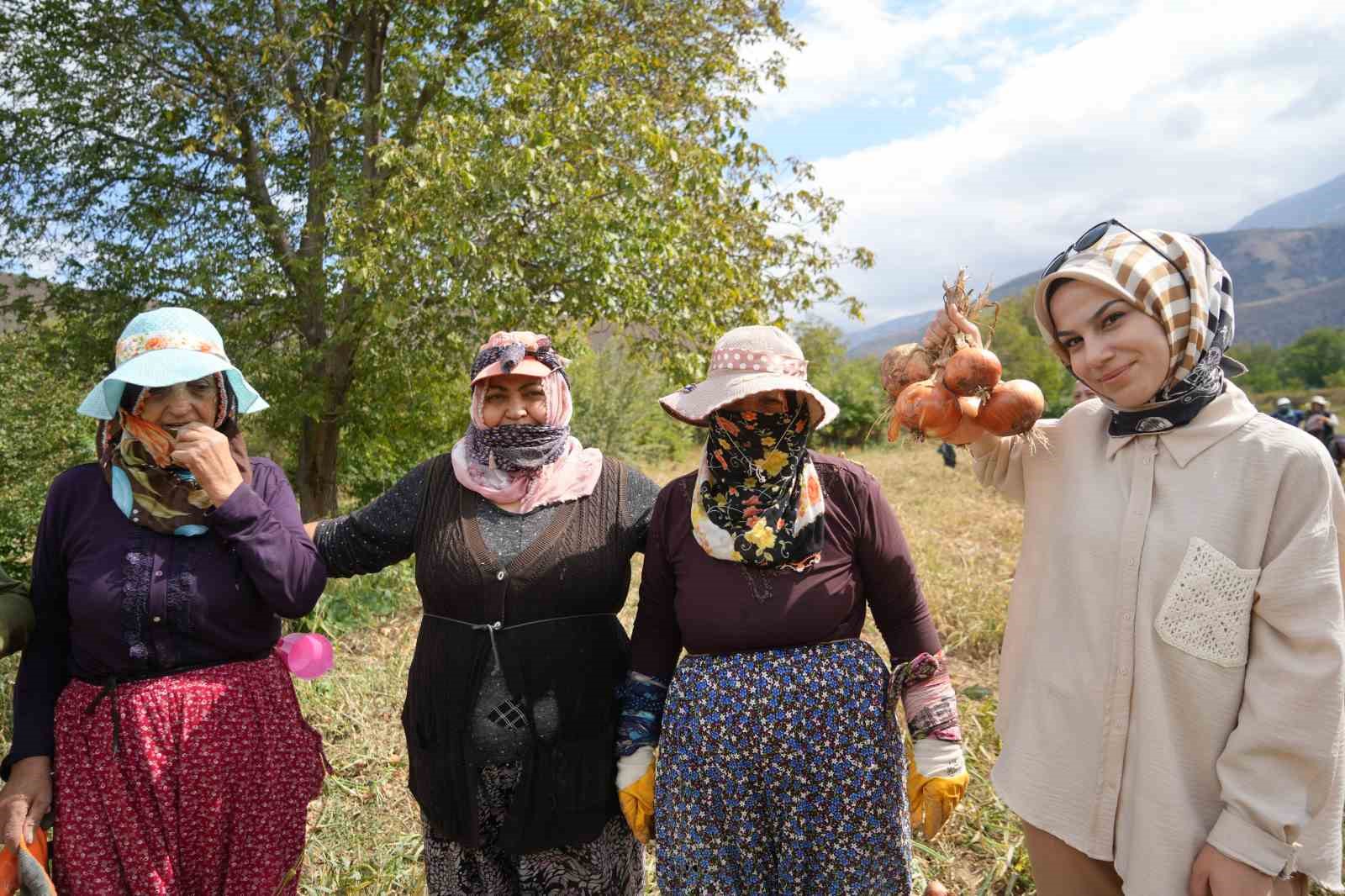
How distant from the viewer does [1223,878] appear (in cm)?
133

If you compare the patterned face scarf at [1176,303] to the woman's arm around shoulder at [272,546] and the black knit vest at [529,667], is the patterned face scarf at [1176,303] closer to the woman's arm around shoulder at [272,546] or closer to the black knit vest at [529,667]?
the black knit vest at [529,667]

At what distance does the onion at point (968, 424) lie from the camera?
1.66m

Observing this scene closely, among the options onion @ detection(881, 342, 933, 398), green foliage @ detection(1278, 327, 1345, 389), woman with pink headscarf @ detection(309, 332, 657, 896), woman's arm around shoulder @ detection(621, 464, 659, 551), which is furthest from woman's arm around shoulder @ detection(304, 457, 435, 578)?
green foliage @ detection(1278, 327, 1345, 389)

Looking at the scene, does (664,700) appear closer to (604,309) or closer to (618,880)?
(618,880)

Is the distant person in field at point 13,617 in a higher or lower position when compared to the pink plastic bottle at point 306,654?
higher

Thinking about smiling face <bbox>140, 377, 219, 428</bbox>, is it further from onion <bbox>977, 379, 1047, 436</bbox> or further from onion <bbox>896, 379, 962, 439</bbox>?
onion <bbox>977, 379, 1047, 436</bbox>

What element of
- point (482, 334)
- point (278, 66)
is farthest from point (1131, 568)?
point (278, 66)

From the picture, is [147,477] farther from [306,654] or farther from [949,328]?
[949,328]

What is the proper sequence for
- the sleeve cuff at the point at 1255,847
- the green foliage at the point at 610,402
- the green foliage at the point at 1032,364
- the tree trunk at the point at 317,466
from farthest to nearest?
the green foliage at the point at 1032,364, the green foliage at the point at 610,402, the tree trunk at the point at 317,466, the sleeve cuff at the point at 1255,847

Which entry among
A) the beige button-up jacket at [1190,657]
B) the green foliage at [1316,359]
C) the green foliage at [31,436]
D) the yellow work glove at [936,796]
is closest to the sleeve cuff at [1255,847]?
the beige button-up jacket at [1190,657]

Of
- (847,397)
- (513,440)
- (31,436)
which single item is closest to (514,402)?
(513,440)

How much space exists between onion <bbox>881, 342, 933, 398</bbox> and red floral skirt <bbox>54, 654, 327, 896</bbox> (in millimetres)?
1670

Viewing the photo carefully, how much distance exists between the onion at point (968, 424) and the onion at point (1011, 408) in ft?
0.04

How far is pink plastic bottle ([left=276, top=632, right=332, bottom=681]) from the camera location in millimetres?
2053
